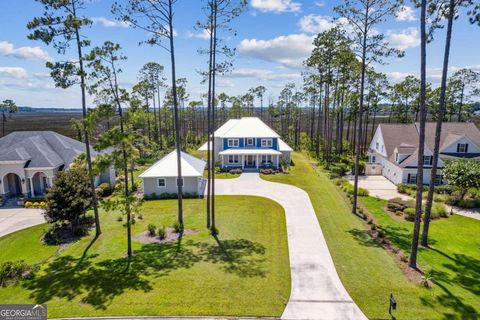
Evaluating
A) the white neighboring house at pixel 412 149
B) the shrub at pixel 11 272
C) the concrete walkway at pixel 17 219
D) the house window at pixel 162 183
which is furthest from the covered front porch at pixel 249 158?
the shrub at pixel 11 272

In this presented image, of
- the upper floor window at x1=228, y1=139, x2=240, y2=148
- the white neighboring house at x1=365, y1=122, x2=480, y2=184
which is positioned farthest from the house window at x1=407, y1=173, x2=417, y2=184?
the upper floor window at x1=228, y1=139, x2=240, y2=148

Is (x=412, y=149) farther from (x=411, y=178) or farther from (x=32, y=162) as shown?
(x=32, y=162)

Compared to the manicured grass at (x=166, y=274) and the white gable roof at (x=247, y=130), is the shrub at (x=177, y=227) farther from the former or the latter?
the white gable roof at (x=247, y=130)

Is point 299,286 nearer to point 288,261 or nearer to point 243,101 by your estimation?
point 288,261

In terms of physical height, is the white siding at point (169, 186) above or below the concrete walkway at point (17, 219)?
above

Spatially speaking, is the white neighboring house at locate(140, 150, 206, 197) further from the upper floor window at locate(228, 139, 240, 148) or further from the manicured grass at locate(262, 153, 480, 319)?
the upper floor window at locate(228, 139, 240, 148)

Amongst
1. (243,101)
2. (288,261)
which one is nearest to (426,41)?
(288,261)
